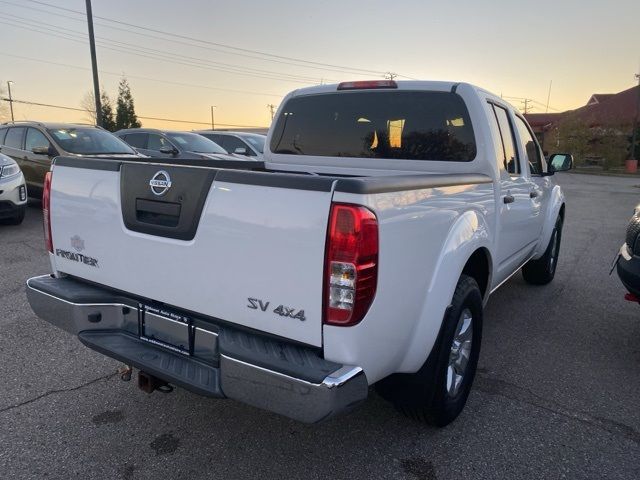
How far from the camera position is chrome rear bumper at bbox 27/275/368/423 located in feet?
6.44

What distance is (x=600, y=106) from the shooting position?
4356cm

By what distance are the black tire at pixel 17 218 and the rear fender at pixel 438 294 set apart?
8081 millimetres

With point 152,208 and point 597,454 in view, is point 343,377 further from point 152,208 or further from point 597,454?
point 597,454

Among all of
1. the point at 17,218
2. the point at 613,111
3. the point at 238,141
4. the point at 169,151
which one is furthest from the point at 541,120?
the point at 17,218

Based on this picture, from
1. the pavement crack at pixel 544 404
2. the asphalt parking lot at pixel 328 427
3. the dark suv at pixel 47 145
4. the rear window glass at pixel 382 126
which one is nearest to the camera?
the asphalt parking lot at pixel 328 427

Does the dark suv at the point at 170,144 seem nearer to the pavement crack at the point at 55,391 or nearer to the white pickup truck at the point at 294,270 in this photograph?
the pavement crack at the point at 55,391

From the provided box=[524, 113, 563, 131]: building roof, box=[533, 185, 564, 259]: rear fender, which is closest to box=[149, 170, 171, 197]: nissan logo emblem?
box=[533, 185, 564, 259]: rear fender

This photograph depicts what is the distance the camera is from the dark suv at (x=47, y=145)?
30.6ft

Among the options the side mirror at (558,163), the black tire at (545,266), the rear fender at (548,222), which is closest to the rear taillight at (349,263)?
the rear fender at (548,222)

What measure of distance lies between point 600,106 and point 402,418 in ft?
160

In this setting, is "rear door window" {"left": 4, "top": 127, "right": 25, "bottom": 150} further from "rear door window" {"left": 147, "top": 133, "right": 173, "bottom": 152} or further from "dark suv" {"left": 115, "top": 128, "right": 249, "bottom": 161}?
"rear door window" {"left": 147, "top": 133, "right": 173, "bottom": 152}

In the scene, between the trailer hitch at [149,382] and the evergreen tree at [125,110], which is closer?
the trailer hitch at [149,382]

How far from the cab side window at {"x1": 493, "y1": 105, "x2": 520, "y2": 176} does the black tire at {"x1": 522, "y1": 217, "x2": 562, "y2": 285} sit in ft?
6.16

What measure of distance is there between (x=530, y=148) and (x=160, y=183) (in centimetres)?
378
